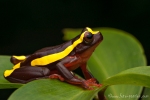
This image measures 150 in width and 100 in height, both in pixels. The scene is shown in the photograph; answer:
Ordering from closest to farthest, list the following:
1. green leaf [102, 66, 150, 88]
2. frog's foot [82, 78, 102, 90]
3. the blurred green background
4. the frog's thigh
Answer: green leaf [102, 66, 150, 88] < frog's foot [82, 78, 102, 90] < the frog's thigh < the blurred green background

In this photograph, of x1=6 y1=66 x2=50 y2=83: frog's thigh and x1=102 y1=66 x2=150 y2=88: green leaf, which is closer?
x1=102 y1=66 x2=150 y2=88: green leaf

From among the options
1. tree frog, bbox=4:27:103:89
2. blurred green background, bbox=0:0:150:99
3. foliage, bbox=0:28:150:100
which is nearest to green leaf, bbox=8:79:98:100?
foliage, bbox=0:28:150:100

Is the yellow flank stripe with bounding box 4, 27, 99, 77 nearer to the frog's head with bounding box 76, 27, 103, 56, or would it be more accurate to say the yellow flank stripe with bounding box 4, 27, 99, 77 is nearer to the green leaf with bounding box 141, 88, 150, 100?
the frog's head with bounding box 76, 27, 103, 56

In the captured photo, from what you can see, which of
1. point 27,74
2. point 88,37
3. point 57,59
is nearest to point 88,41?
point 88,37

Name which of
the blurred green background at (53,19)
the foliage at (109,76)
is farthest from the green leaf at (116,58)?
the blurred green background at (53,19)

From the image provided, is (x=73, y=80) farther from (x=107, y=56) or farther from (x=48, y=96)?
(x=107, y=56)

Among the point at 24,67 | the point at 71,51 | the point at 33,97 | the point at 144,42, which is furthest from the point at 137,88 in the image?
the point at 144,42
